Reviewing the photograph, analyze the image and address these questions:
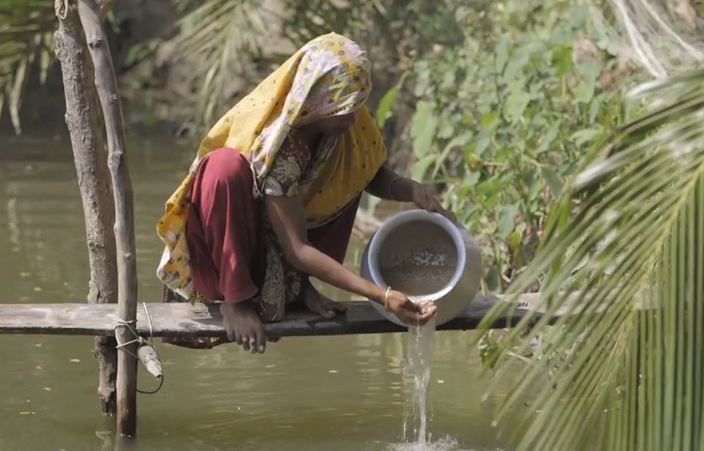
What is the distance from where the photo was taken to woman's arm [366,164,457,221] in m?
4.16

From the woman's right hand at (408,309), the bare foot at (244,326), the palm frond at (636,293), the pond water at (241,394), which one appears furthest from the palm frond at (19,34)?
the palm frond at (636,293)

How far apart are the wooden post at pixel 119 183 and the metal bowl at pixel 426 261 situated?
731 mm

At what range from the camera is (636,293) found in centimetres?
208

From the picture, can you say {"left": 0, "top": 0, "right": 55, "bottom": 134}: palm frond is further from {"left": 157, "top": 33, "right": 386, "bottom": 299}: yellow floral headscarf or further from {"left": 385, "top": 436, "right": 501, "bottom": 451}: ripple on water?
{"left": 385, "top": 436, "right": 501, "bottom": 451}: ripple on water

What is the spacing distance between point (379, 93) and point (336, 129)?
6.29 metres

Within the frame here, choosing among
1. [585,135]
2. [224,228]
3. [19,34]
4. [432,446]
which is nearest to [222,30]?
[19,34]

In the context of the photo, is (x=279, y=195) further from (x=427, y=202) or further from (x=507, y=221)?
(x=507, y=221)

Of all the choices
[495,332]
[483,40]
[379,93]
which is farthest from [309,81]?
[379,93]

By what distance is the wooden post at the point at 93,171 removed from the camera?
14.9 ft

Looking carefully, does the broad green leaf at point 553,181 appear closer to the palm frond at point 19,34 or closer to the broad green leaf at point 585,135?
the broad green leaf at point 585,135

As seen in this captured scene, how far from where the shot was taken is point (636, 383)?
2.05 meters

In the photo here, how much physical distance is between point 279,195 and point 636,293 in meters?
1.94

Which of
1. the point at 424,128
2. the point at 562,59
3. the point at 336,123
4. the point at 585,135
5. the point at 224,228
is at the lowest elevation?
the point at 224,228

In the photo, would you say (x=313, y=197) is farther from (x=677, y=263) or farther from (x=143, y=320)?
(x=677, y=263)
